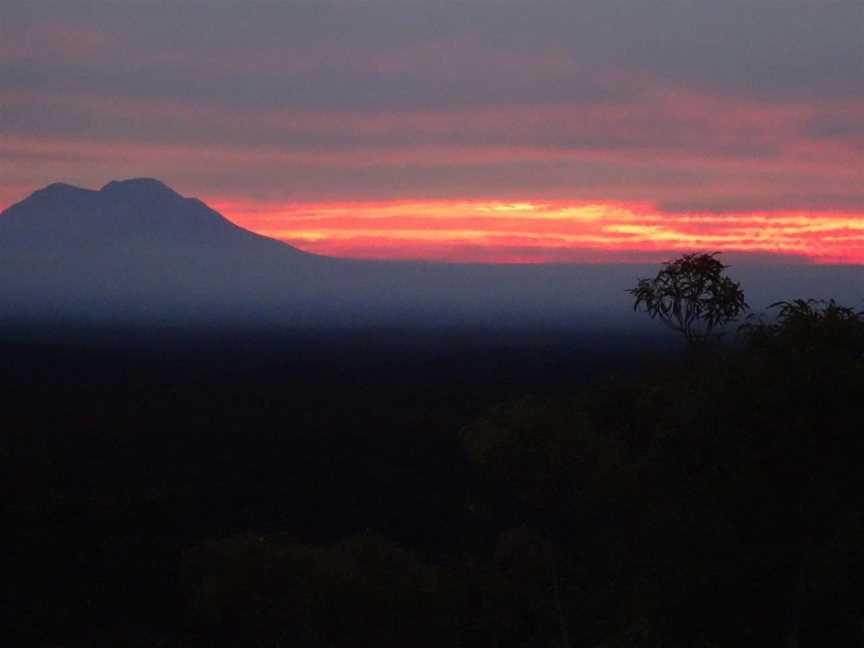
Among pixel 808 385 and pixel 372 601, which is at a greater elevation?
pixel 808 385

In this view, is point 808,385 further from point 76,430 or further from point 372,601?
point 76,430

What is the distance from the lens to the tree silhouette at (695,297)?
15.2 meters

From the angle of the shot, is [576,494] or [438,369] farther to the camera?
[438,369]

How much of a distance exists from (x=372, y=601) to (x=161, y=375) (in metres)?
→ 58.9

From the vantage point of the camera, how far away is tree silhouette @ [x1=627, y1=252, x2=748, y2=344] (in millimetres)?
15219

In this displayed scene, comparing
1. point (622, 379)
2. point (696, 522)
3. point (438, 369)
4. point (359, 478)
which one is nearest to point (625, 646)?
point (696, 522)

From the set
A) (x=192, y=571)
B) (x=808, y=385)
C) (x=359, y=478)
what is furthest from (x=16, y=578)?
(x=359, y=478)

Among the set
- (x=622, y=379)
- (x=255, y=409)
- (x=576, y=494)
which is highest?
(x=622, y=379)

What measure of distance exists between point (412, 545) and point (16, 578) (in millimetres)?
9360

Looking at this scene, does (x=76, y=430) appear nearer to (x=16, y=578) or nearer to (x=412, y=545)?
(x=412, y=545)

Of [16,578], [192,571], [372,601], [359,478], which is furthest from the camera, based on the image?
[359,478]

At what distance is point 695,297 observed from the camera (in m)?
15.3

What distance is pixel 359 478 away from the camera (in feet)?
108

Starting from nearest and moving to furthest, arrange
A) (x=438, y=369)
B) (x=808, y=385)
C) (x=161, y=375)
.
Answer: (x=808, y=385)
(x=161, y=375)
(x=438, y=369)
